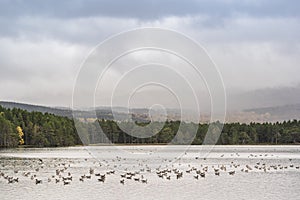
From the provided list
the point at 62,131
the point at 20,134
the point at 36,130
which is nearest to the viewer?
the point at 20,134

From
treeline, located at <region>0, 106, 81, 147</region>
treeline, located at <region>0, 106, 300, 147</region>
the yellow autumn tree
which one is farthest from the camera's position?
the yellow autumn tree

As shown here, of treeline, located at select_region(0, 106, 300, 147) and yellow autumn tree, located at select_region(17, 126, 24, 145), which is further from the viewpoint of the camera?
yellow autumn tree, located at select_region(17, 126, 24, 145)

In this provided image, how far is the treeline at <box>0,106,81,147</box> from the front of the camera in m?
142

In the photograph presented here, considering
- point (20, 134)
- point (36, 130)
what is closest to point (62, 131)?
point (36, 130)

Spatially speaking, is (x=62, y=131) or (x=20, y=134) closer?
(x=20, y=134)

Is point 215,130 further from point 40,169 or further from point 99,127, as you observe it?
point 40,169

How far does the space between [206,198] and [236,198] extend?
79.2 inches

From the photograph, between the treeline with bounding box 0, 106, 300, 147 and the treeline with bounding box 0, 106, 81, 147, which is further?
the treeline with bounding box 0, 106, 81, 147

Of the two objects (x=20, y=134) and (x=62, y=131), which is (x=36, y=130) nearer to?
(x=20, y=134)

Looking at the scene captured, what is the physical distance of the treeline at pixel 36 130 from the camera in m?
142

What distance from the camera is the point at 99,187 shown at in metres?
44.6

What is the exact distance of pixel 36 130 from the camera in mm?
150000

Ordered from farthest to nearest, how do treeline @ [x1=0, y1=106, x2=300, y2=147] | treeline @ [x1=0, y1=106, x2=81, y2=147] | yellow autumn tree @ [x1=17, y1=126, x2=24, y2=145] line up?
yellow autumn tree @ [x1=17, y1=126, x2=24, y2=145]
treeline @ [x1=0, y1=106, x2=81, y2=147]
treeline @ [x1=0, y1=106, x2=300, y2=147]

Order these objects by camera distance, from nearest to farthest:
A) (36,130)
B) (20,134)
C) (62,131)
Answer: (20,134)
(36,130)
(62,131)
